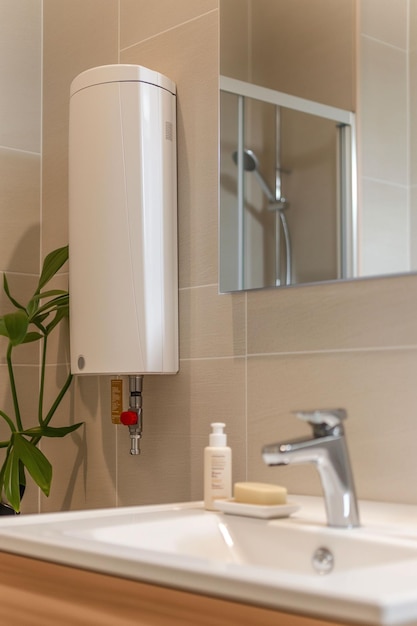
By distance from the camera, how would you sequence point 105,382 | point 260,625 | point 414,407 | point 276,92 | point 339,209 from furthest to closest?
point 105,382, point 276,92, point 339,209, point 414,407, point 260,625

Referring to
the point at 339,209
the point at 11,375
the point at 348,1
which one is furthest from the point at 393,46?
the point at 11,375

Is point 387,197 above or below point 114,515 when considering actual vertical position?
above

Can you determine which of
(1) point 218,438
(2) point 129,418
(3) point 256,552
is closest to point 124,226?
(2) point 129,418

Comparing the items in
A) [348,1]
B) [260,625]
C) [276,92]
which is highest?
[348,1]

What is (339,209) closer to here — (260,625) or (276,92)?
(276,92)

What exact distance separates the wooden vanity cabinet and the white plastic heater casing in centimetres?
64

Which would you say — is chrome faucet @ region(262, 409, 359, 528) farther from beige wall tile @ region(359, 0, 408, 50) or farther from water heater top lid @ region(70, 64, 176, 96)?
water heater top lid @ region(70, 64, 176, 96)

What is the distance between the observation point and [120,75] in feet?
6.01

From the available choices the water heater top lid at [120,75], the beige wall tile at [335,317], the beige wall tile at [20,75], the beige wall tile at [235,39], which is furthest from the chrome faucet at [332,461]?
the beige wall tile at [20,75]

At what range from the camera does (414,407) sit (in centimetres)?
143

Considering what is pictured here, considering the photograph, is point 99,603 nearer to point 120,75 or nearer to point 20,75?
point 120,75

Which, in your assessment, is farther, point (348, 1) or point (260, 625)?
point (348, 1)

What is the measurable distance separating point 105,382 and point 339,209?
2.51ft

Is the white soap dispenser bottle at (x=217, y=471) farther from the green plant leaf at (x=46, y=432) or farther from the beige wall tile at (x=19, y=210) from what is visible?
the beige wall tile at (x=19, y=210)
